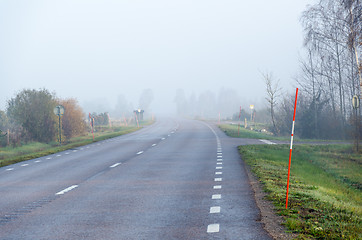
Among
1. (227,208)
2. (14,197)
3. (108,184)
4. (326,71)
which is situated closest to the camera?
(227,208)

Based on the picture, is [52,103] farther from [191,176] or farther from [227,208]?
[227,208]

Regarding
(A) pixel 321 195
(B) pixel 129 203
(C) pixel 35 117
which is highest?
(C) pixel 35 117

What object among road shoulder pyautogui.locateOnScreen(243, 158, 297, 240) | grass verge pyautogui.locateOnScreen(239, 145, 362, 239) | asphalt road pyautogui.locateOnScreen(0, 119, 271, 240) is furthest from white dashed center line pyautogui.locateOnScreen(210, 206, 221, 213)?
grass verge pyautogui.locateOnScreen(239, 145, 362, 239)

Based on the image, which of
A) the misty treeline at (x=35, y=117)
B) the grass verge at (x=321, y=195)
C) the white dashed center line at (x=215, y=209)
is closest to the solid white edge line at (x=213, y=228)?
the white dashed center line at (x=215, y=209)

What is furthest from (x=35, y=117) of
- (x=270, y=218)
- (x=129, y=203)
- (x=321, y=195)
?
(x=270, y=218)

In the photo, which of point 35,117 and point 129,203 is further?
point 35,117

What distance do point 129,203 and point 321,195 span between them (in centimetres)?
451

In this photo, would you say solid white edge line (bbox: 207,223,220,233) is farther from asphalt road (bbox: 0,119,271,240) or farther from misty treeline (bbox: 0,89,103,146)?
misty treeline (bbox: 0,89,103,146)

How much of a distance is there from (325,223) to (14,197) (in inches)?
263

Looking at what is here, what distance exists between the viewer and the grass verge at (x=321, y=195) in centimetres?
614

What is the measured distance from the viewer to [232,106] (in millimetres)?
173000

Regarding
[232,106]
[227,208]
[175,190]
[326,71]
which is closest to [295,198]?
[227,208]

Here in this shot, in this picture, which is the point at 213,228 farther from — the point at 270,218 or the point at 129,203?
the point at 129,203

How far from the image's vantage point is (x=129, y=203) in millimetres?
8344
